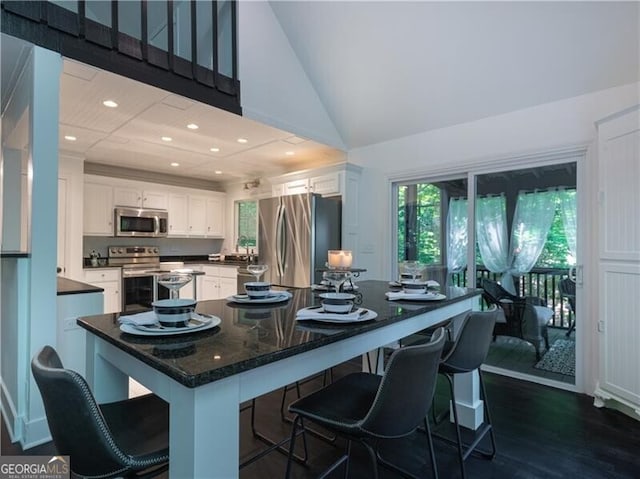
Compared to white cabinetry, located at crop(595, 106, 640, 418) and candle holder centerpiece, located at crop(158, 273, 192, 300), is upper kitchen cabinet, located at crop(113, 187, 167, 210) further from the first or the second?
white cabinetry, located at crop(595, 106, 640, 418)

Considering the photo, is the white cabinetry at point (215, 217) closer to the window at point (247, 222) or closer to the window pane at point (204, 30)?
the window at point (247, 222)

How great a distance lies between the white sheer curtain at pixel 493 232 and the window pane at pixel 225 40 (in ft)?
9.14

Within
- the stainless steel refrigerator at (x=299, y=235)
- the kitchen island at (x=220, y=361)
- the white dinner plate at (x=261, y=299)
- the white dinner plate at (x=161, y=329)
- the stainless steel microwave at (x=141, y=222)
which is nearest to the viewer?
the kitchen island at (x=220, y=361)

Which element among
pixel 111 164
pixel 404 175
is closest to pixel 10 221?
pixel 111 164

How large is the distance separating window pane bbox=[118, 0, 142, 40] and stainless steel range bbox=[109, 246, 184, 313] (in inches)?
116

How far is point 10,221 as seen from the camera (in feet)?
9.50

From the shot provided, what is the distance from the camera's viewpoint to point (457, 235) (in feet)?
12.1

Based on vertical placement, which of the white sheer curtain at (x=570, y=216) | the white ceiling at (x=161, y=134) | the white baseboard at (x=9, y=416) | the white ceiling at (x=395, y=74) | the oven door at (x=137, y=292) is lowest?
the white baseboard at (x=9, y=416)

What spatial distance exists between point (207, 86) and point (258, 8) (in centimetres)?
109

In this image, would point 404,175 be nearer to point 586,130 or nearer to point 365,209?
point 365,209

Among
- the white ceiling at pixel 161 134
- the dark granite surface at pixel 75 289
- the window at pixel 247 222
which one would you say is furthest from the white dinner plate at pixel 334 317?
the window at pixel 247 222

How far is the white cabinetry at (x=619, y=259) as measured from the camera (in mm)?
2324

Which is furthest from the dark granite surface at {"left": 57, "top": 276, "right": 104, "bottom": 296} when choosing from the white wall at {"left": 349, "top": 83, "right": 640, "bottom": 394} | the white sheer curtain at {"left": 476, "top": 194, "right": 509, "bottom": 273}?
the white sheer curtain at {"left": 476, "top": 194, "right": 509, "bottom": 273}

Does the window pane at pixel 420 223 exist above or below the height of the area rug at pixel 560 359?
above
